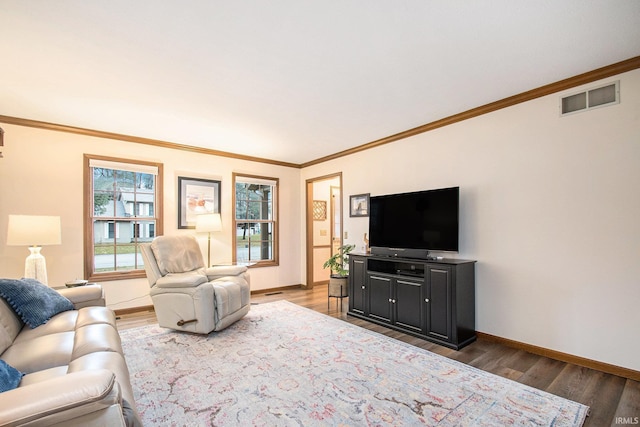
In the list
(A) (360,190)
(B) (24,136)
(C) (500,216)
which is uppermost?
(B) (24,136)

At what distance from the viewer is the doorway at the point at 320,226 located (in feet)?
19.8

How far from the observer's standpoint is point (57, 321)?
2217mm

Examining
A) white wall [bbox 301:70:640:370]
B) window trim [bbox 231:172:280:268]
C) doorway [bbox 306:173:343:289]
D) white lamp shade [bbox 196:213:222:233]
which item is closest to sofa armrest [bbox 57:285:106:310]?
white lamp shade [bbox 196:213:222:233]

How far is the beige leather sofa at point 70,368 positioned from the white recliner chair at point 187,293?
65 cm

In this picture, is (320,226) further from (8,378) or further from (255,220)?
(8,378)

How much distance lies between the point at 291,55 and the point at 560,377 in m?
3.30

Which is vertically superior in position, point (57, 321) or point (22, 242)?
point (22, 242)

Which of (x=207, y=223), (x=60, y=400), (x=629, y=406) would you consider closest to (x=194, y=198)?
(x=207, y=223)

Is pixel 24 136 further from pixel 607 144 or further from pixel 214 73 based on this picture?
pixel 607 144

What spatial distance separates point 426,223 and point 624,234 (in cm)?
164

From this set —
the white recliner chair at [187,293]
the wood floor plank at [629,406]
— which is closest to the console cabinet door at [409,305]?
the wood floor plank at [629,406]

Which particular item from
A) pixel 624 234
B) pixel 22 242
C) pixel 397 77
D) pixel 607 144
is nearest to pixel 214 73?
pixel 397 77

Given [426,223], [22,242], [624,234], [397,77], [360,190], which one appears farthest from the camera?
[360,190]

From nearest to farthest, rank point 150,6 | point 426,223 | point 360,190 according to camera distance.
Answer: point 150,6
point 426,223
point 360,190
